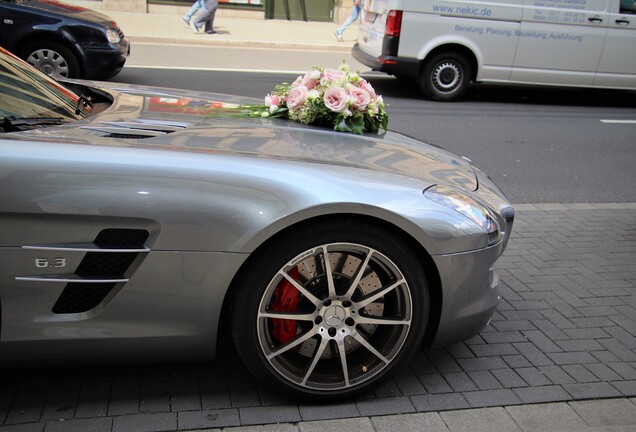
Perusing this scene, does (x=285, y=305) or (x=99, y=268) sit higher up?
(x=99, y=268)

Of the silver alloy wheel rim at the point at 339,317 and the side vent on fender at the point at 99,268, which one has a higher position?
the side vent on fender at the point at 99,268

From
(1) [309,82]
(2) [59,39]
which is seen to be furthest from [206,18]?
(1) [309,82]

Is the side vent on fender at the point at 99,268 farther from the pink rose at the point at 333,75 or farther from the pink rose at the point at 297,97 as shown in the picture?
the pink rose at the point at 333,75

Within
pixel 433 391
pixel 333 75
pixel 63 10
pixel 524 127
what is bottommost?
pixel 524 127

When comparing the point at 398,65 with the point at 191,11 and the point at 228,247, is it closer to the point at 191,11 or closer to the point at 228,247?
the point at 191,11

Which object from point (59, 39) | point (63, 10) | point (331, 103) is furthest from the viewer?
point (63, 10)

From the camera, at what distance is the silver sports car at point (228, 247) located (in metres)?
2.48

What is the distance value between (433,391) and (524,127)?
22.9 feet

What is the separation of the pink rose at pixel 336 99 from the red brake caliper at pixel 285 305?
1.04 metres

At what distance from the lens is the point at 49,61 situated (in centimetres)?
901

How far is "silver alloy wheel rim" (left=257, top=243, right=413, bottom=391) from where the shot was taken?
276 centimetres

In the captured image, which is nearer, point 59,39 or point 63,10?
point 59,39

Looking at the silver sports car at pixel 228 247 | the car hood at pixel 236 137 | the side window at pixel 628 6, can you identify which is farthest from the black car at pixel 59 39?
the side window at pixel 628 6

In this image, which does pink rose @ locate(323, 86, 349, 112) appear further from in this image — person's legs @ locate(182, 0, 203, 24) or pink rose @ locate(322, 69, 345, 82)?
person's legs @ locate(182, 0, 203, 24)
